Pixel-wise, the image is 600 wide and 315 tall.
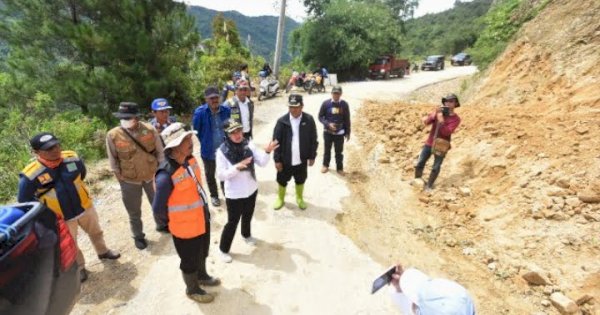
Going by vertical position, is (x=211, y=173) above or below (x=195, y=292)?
above

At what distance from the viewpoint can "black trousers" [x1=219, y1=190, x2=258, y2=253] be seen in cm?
359

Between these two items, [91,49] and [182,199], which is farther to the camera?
[91,49]

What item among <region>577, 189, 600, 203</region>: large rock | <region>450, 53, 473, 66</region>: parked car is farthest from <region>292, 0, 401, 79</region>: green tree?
<region>577, 189, 600, 203</region>: large rock

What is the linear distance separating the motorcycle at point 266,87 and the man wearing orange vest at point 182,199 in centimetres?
1080

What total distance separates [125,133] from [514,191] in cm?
542

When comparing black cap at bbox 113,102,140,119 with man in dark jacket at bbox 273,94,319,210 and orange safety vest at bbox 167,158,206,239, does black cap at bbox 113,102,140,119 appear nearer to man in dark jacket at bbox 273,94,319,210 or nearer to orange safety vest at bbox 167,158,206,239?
orange safety vest at bbox 167,158,206,239

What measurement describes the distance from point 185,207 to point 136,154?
1442 millimetres

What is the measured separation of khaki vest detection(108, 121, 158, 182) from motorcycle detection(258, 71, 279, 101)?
986cm

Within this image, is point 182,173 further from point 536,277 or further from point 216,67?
point 216,67

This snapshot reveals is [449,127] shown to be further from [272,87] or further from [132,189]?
[272,87]

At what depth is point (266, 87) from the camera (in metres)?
13.6

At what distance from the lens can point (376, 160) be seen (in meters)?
7.53

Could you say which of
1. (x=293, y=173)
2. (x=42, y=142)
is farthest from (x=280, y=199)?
(x=42, y=142)

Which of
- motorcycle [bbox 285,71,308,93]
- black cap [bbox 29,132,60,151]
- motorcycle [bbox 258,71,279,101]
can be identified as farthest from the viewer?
motorcycle [bbox 285,71,308,93]
